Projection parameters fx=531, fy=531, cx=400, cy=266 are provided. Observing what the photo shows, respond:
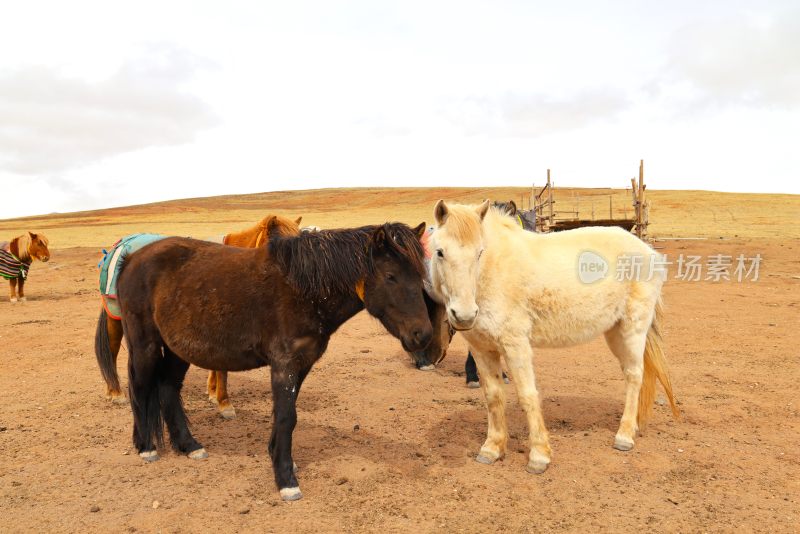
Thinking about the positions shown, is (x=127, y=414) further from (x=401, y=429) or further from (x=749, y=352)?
(x=749, y=352)

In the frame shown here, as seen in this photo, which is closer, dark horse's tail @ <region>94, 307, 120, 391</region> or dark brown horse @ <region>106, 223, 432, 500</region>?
dark brown horse @ <region>106, 223, 432, 500</region>

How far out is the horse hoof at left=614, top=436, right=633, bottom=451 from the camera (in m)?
4.89

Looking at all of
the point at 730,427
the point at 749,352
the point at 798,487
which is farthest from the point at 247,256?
the point at 749,352

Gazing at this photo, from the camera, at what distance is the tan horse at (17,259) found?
48.7 feet

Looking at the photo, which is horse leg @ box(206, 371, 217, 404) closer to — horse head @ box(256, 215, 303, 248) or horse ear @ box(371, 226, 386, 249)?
horse head @ box(256, 215, 303, 248)

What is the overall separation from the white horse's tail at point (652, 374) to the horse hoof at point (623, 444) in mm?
522

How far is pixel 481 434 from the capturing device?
5.26 meters

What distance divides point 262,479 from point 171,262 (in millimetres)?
1941

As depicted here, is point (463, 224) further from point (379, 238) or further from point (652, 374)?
point (652, 374)

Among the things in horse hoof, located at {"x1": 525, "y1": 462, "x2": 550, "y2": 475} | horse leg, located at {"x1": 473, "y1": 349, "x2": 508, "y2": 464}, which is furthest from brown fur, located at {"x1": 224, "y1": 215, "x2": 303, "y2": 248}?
horse hoof, located at {"x1": 525, "y1": 462, "x2": 550, "y2": 475}

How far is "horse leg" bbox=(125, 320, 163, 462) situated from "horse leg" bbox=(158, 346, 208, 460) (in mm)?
66

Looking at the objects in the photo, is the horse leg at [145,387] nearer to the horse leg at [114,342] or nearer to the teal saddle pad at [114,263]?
the teal saddle pad at [114,263]

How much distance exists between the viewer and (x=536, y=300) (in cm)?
457

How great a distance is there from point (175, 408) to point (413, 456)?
2.19 metres
